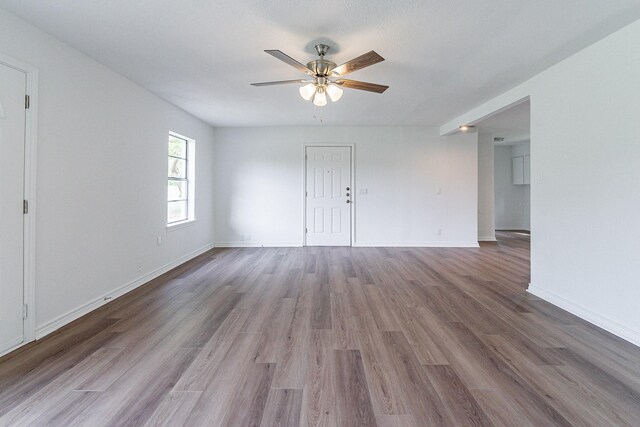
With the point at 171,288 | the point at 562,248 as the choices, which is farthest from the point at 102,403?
the point at 562,248

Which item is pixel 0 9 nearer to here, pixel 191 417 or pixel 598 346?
pixel 191 417

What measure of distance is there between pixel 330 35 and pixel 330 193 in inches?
149

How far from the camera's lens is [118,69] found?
3.07 metres

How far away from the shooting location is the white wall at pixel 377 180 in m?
5.99

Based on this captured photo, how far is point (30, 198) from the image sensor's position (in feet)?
7.28

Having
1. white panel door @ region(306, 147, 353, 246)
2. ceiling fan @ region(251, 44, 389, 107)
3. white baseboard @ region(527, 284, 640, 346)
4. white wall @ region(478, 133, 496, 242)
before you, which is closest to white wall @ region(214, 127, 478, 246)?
white panel door @ region(306, 147, 353, 246)

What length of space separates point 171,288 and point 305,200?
10.3 feet

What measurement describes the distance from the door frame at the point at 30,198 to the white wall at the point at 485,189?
23.4ft

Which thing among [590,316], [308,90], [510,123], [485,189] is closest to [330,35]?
[308,90]

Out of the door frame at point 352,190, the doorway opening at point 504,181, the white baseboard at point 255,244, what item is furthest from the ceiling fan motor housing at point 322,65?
the doorway opening at point 504,181

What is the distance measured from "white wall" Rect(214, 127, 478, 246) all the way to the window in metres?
0.91

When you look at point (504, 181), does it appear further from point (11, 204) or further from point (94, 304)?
point (11, 204)

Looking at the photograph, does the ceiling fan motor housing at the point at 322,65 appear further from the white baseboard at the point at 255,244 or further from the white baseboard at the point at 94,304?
the white baseboard at the point at 255,244

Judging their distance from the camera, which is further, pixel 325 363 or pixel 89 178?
pixel 89 178
